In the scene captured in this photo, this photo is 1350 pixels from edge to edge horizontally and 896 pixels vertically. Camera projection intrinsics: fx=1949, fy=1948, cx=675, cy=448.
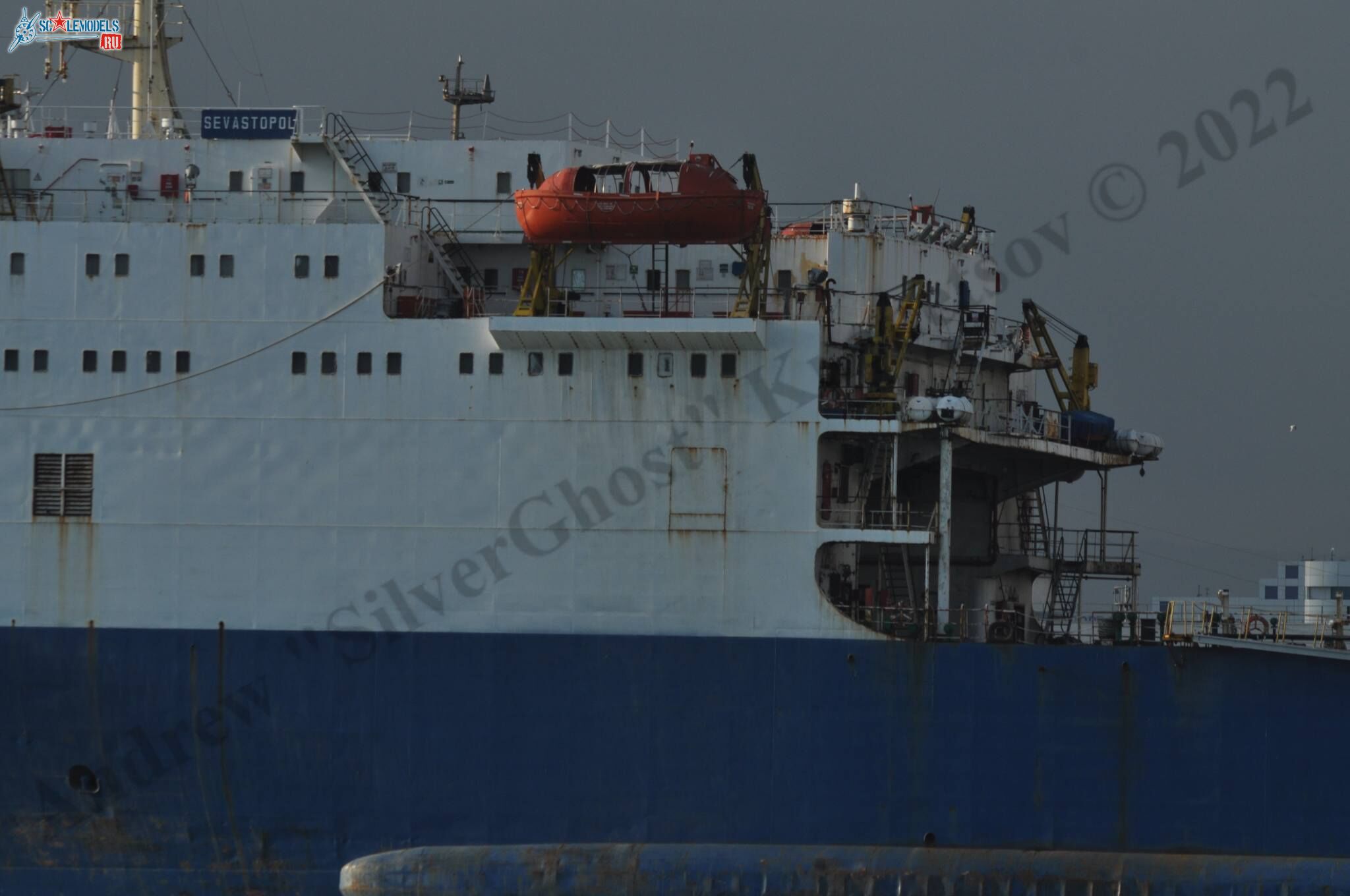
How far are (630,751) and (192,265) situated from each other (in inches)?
377

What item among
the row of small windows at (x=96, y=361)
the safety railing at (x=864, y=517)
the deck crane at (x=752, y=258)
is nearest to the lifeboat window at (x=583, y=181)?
the deck crane at (x=752, y=258)

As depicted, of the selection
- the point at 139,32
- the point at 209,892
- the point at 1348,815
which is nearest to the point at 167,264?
the point at 139,32

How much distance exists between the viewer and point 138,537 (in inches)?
1112

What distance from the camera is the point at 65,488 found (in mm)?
28406

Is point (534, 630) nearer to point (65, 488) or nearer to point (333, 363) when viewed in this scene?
point (333, 363)

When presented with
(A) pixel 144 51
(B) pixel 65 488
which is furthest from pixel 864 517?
(A) pixel 144 51

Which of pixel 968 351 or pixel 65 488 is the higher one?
pixel 968 351

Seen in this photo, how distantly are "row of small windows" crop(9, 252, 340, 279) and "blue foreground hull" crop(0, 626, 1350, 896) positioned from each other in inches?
207

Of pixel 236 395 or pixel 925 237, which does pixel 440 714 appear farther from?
pixel 925 237

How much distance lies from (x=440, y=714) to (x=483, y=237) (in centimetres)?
743

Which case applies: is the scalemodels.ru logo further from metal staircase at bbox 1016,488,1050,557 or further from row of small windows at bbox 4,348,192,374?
metal staircase at bbox 1016,488,1050,557

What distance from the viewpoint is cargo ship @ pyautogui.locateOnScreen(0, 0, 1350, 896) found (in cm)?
2702

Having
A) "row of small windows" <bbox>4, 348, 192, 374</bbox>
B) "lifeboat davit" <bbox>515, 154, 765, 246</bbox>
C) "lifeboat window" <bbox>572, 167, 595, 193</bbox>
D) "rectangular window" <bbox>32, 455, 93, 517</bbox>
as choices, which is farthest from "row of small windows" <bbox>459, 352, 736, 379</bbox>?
"rectangular window" <bbox>32, 455, 93, 517</bbox>

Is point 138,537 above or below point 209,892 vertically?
above
